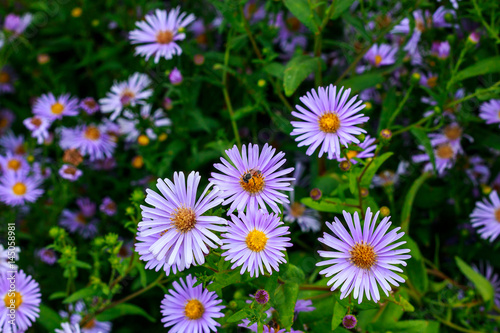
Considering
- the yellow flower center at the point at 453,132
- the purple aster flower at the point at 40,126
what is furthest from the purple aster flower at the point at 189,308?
the yellow flower center at the point at 453,132

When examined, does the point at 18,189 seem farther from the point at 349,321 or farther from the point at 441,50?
the point at 441,50

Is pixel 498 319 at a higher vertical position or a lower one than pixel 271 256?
higher

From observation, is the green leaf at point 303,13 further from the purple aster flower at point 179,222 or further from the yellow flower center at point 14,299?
the yellow flower center at point 14,299

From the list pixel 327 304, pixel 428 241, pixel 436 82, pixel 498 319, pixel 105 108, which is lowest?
pixel 327 304

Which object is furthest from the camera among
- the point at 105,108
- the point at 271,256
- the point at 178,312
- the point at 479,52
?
the point at 105,108

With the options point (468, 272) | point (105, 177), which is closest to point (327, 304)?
point (468, 272)

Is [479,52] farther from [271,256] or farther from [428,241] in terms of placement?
[271,256]

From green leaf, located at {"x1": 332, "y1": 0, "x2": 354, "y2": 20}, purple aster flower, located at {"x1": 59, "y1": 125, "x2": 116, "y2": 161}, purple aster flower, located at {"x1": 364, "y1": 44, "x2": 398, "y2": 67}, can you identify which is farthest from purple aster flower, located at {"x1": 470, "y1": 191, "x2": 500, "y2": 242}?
purple aster flower, located at {"x1": 59, "y1": 125, "x2": 116, "y2": 161}
